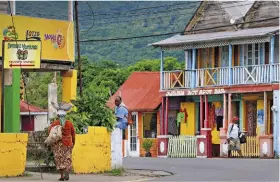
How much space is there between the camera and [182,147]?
41875 millimetres

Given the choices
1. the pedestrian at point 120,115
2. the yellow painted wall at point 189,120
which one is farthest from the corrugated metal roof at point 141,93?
the pedestrian at point 120,115

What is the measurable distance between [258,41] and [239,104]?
3.65m

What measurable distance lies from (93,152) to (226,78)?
19.9 metres

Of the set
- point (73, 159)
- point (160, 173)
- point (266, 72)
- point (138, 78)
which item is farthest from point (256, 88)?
point (73, 159)

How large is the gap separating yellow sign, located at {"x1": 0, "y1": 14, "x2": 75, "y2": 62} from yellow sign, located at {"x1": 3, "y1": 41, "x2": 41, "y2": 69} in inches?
197

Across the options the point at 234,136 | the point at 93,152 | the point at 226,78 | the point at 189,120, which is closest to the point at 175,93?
the point at 189,120

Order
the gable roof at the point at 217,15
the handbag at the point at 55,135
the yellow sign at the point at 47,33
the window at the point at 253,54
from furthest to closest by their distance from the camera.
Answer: the gable roof at the point at 217,15, the window at the point at 253,54, the yellow sign at the point at 47,33, the handbag at the point at 55,135

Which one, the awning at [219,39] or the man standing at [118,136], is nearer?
the man standing at [118,136]

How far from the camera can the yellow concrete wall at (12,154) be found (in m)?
20.5

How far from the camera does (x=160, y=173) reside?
942 inches

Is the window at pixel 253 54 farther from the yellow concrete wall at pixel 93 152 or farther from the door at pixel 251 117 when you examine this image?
the yellow concrete wall at pixel 93 152

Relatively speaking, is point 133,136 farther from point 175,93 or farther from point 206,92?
point 206,92

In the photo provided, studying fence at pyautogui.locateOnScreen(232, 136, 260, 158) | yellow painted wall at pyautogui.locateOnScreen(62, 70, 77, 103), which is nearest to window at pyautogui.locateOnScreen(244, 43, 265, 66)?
fence at pyautogui.locateOnScreen(232, 136, 260, 158)

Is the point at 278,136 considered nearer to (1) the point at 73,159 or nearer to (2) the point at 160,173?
(2) the point at 160,173
